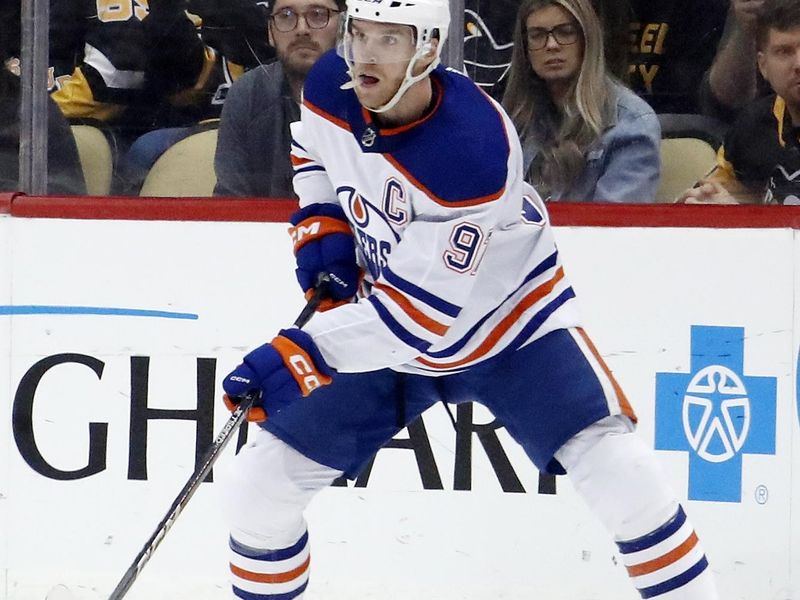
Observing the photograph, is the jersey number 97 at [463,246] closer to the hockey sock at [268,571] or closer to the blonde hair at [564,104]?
the hockey sock at [268,571]

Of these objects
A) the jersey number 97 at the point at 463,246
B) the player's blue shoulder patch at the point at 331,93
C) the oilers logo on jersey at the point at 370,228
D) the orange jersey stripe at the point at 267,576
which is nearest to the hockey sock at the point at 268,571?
the orange jersey stripe at the point at 267,576

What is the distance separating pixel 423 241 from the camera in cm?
217

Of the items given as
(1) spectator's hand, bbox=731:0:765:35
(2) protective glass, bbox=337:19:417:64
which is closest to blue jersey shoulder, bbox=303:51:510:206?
(2) protective glass, bbox=337:19:417:64

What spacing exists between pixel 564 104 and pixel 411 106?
0.95 m

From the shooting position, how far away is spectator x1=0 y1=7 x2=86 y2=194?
3189mm

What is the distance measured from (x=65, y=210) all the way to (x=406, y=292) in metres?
1.24

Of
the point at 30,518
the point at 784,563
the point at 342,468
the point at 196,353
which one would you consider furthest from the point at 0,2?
the point at 784,563

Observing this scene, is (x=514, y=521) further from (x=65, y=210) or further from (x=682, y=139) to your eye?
(x=65, y=210)

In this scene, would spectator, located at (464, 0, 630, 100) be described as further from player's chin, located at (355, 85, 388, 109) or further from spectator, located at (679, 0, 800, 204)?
player's chin, located at (355, 85, 388, 109)

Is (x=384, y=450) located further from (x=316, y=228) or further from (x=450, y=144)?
(x=450, y=144)

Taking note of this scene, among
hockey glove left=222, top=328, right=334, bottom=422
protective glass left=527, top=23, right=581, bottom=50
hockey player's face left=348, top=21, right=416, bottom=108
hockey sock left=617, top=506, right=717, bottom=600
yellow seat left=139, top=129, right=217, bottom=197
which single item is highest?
protective glass left=527, top=23, right=581, bottom=50

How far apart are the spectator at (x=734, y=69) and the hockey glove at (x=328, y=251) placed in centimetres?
99

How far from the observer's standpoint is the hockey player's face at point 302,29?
10.2ft

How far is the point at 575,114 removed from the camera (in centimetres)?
310
